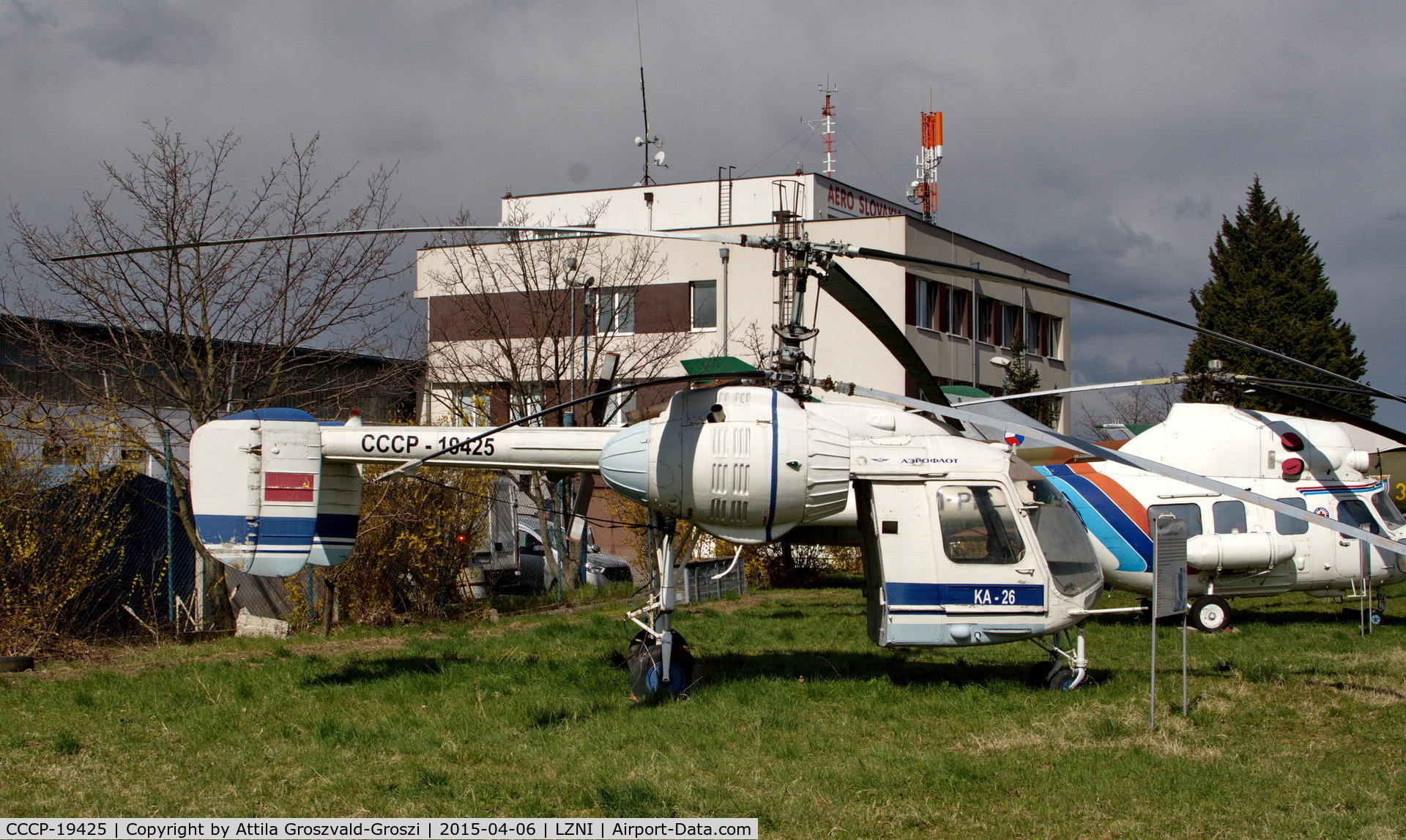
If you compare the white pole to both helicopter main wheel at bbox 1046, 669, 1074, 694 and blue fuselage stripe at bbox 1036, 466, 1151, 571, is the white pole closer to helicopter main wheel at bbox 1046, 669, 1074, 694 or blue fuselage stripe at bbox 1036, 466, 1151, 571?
blue fuselage stripe at bbox 1036, 466, 1151, 571

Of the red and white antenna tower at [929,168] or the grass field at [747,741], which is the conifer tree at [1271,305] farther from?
the grass field at [747,741]

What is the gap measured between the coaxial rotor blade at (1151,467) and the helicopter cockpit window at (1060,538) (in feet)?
2.34

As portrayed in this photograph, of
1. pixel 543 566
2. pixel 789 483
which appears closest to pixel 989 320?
pixel 543 566

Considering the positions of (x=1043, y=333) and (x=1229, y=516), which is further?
(x=1043, y=333)

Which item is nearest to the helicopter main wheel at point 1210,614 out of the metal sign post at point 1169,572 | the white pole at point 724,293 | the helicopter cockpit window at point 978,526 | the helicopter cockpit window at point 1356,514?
the helicopter cockpit window at point 1356,514

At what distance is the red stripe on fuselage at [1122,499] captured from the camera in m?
13.5

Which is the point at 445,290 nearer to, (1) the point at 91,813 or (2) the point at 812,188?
(2) the point at 812,188

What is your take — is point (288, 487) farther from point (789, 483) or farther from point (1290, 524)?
point (1290, 524)

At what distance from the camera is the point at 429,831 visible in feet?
18.4

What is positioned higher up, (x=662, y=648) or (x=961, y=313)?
(x=961, y=313)

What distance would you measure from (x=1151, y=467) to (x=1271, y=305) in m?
30.9

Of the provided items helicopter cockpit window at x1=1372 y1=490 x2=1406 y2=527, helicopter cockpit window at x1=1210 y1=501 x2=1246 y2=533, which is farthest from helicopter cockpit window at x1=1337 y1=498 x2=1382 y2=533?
helicopter cockpit window at x1=1210 y1=501 x2=1246 y2=533

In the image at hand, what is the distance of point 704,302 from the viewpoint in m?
30.2

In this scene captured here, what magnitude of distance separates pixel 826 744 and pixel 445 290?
18232 mm
